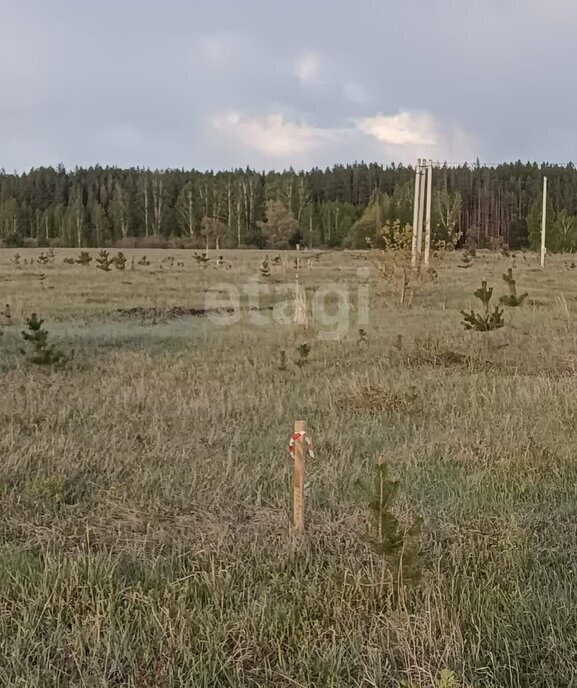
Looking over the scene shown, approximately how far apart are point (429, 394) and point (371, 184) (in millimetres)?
90693

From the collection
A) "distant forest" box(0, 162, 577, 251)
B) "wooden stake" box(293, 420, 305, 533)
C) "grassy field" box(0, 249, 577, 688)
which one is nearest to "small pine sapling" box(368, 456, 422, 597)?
"grassy field" box(0, 249, 577, 688)

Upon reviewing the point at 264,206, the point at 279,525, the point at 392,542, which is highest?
the point at 264,206

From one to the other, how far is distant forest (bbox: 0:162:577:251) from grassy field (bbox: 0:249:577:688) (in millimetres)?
54493

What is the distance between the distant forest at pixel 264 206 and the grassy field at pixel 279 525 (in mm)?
54493

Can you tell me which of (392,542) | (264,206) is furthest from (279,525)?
(264,206)

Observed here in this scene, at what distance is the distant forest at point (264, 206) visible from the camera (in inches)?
2576

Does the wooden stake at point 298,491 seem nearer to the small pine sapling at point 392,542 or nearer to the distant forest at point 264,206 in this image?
the small pine sapling at point 392,542

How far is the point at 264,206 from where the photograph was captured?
257ft

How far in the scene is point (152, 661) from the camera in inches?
99.6

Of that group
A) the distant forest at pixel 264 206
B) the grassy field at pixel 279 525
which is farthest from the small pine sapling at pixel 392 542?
the distant forest at pixel 264 206

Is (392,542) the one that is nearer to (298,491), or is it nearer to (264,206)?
(298,491)

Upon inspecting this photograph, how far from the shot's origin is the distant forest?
65438mm

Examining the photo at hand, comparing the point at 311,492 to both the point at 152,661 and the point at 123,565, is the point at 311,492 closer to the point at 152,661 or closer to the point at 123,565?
the point at 123,565

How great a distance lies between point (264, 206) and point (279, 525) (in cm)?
7647
